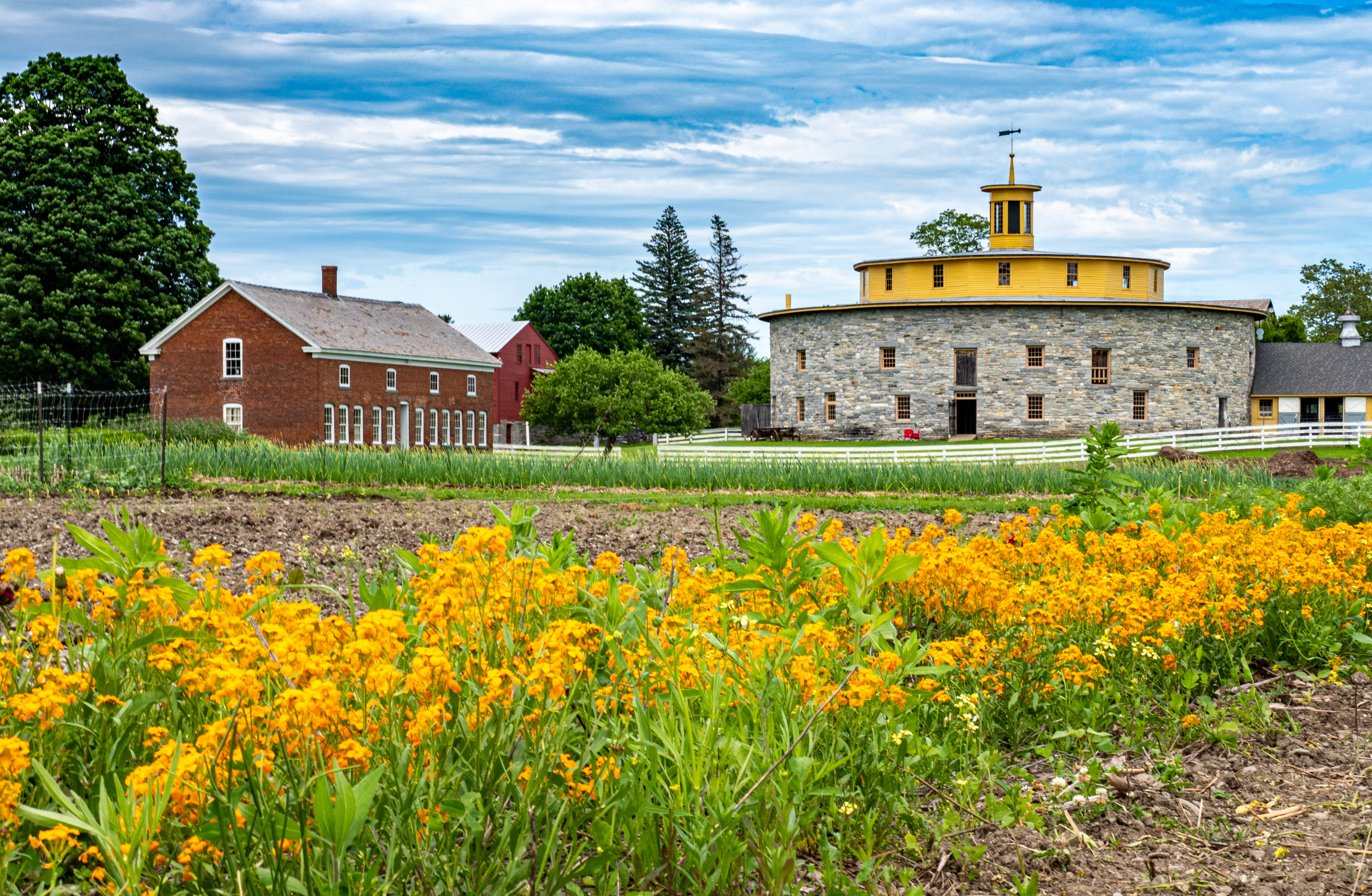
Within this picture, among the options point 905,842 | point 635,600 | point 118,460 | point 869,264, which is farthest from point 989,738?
point 869,264

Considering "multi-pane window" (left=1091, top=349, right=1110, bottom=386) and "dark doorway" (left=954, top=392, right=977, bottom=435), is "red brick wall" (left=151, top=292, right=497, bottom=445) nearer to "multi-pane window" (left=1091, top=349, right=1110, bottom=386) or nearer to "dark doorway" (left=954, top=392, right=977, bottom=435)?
"dark doorway" (left=954, top=392, right=977, bottom=435)

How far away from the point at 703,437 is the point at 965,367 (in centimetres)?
1193

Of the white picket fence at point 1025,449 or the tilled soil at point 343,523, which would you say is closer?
the tilled soil at point 343,523

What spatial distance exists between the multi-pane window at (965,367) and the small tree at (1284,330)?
2468cm

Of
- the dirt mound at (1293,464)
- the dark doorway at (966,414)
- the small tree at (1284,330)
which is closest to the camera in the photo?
the dirt mound at (1293,464)

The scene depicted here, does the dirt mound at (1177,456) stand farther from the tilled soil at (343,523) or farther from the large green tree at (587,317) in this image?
the large green tree at (587,317)

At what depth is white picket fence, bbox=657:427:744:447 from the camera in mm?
44438

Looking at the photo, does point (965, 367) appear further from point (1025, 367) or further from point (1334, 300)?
point (1334, 300)

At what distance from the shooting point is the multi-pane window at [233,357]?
133 ft

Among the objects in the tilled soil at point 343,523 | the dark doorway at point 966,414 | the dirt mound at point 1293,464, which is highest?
the dark doorway at point 966,414

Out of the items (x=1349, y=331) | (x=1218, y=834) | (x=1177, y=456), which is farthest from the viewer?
(x=1349, y=331)

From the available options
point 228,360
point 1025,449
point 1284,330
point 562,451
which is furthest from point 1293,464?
point 1284,330

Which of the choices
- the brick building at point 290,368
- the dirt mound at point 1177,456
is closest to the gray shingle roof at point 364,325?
the brick building at point 290,368

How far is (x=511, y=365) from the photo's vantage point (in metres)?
58.7
